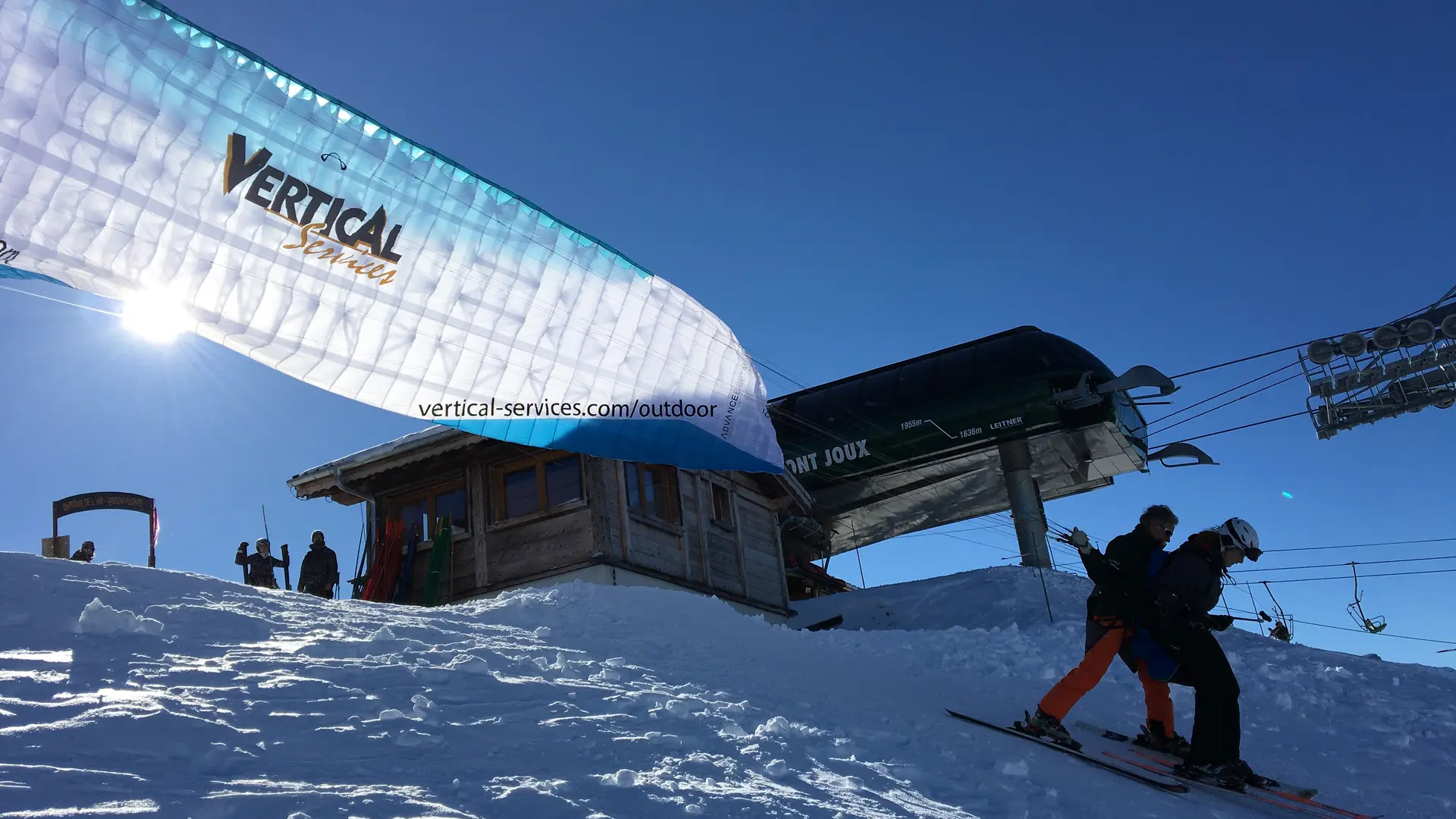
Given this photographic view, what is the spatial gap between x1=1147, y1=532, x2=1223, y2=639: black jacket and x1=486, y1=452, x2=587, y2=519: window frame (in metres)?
9.42

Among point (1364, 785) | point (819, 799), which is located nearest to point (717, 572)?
point (1364, 785)

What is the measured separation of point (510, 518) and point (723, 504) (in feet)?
14.4

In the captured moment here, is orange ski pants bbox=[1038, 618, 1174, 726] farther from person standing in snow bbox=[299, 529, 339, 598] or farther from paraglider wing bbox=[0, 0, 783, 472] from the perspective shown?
person standing in snow bbox=[299, 529, 339, 598]

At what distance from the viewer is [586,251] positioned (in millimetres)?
10398

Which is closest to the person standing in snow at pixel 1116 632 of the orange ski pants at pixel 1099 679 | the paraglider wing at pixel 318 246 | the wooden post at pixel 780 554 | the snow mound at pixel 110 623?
the orange ski pants at pixel 1099 679

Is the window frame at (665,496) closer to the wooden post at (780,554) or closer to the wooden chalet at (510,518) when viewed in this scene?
the wooden chalet at (510,518)

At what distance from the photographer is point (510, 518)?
1593cm

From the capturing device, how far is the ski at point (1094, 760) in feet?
20.7

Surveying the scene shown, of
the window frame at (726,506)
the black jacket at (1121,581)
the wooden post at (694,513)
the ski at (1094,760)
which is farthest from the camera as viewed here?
the window frame at (726,506)

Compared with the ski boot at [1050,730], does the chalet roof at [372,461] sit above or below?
above

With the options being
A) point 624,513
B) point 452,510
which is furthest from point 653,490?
point 452,510

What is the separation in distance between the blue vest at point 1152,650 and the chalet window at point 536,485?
31.1 ft

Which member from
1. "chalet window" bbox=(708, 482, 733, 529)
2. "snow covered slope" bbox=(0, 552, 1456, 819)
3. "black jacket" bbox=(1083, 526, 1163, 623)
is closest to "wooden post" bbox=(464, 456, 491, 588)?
"chalet window" bbox=(708, 482, 733, 529)

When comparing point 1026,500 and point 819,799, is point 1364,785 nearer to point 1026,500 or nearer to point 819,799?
point 819,799
